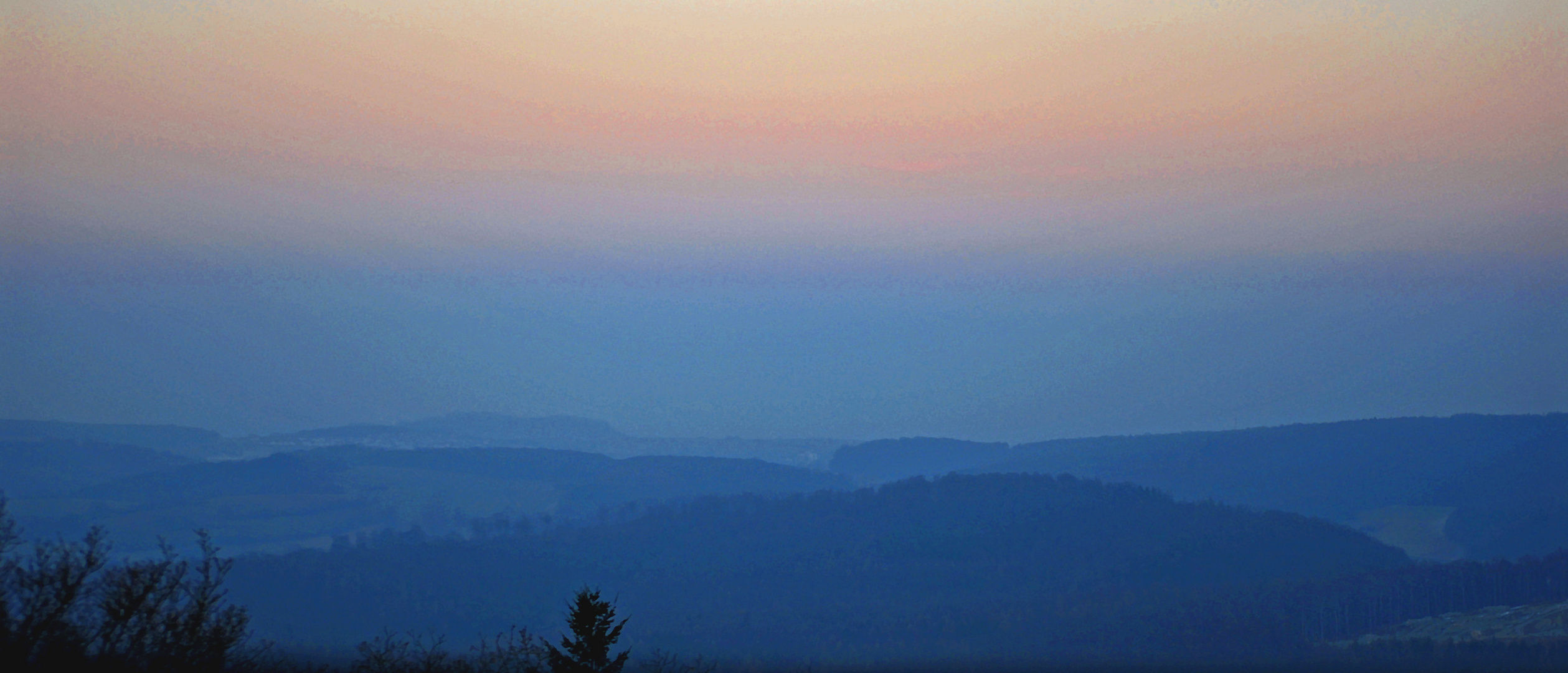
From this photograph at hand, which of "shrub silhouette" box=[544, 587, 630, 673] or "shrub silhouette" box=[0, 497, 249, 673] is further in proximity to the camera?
Answer: "shrub silhouette" box=[544, 587, 630, 673]

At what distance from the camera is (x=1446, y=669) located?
625 ft

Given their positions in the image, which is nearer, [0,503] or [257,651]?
[0,503]

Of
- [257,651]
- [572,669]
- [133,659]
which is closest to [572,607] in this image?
[572,669]

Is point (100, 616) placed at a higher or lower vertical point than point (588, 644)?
higher

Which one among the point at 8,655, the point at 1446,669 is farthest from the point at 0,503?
the point at 1446,669

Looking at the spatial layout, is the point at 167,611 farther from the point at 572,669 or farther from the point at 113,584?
the point at 572,669

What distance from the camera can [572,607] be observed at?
38250 millimetres

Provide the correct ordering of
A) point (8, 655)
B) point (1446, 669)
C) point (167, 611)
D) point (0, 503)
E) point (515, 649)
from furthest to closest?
point (1446, 669) < point (515, 649) < point (167, 611) < point (0, 503) < point (8, 655)

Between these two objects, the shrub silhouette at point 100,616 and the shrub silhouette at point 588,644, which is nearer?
the shrub silhouette at point 100,616

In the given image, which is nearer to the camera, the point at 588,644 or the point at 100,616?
the point at 100,616

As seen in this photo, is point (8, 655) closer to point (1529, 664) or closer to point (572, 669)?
point (572, 669)

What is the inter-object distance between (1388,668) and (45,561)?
20942 cm

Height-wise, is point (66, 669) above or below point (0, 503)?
below

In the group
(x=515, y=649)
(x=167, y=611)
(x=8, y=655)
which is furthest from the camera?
(x=515, y=649)
